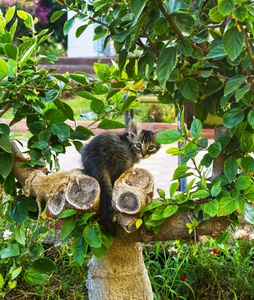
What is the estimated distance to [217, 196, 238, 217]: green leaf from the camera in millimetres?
1192

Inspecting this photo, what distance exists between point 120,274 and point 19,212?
1.60 ft

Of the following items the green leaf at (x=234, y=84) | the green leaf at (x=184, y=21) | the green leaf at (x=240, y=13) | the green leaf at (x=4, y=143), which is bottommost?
the green leaf at (x=4, y=143)

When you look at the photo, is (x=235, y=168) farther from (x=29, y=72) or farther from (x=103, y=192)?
(x=29, y=72)

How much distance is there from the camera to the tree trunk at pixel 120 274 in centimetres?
160

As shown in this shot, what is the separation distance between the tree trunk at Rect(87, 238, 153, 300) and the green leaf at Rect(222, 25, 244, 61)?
933mm

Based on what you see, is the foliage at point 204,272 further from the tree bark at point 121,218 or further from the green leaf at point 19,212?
the green leaf at point 19,212

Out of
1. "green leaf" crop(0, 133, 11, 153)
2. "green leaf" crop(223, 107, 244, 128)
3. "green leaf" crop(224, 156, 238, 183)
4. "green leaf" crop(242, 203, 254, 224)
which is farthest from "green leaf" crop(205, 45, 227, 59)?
"green leaf" crop(0, 133, 11, 153)

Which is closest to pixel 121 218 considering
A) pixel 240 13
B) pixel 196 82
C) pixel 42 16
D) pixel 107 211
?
pixel 107 211

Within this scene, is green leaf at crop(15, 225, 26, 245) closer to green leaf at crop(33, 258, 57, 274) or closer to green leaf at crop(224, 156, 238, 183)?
green leaf at crop(33, 258, 57, 274)

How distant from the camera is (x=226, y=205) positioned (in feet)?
3.93

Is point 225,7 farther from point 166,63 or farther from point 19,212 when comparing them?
point 19,212

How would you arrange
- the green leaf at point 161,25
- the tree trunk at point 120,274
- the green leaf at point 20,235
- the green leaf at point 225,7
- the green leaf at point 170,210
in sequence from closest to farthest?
the green leaf at point 225,7 < the green leaf at point 161,25 < the green leaf at point 170,210 < the green leaf at point 20,235 < the tree trunk at point 120,274

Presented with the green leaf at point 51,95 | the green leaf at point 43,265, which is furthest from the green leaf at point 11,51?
the green leaf at point 43,265

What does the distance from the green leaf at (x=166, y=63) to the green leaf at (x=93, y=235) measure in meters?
0.56
